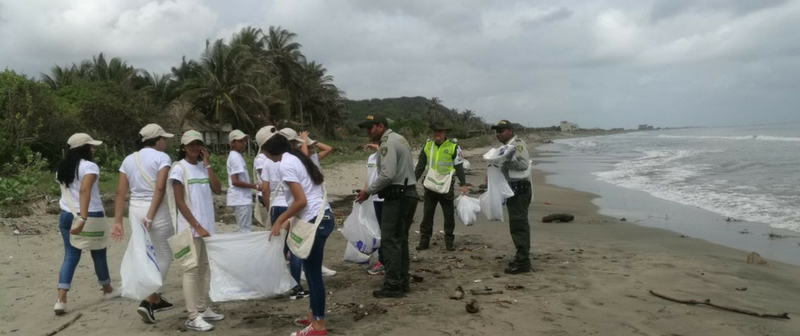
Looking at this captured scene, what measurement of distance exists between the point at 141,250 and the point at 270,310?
3.85 feet

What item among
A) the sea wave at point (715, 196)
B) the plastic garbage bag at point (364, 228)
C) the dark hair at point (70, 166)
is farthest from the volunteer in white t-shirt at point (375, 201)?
the sea wave at point (715, 196)

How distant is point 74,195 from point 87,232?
33 centimetres

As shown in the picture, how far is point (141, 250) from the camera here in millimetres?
4508

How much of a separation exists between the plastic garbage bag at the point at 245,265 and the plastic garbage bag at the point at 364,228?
1327mm

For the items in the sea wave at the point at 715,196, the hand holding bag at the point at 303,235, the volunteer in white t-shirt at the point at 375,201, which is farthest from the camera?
the sea wave at the point at 715,196

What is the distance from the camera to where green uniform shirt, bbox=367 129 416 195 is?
205 inches

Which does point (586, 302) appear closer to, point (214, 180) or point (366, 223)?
point (366, 223)

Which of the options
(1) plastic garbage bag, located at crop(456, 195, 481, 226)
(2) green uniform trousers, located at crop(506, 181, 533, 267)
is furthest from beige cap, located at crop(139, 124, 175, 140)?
(1) plastic garbage bag, located at crop(456, 195, 481, 226)

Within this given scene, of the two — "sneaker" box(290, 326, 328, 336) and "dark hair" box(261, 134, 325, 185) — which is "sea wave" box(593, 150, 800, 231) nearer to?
"sneaker" box(290, 326, 328, 336)

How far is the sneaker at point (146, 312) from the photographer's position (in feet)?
15.2

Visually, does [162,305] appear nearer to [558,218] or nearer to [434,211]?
[434,211]

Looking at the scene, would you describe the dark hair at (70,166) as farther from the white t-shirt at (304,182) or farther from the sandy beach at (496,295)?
the white t-shirt at (304,182)

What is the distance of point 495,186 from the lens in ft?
22.6

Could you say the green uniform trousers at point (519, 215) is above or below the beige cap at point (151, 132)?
below
